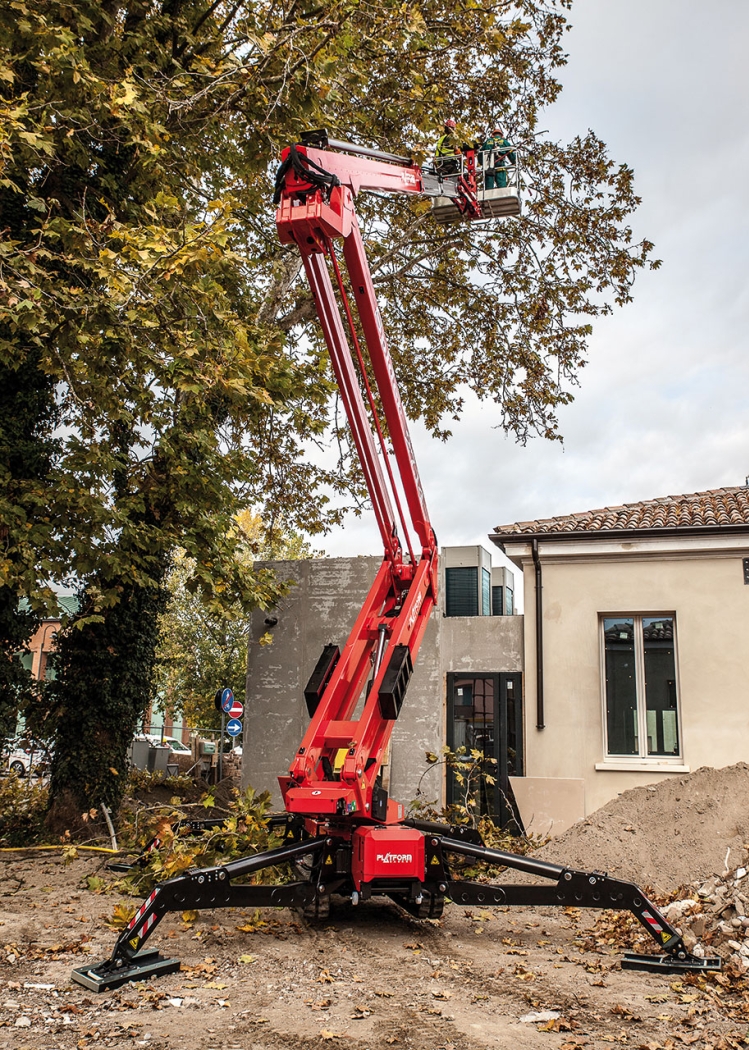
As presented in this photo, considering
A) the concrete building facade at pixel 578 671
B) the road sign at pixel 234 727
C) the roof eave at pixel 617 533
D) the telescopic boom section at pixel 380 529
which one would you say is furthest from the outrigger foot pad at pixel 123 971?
the road sign at pixel 234 727

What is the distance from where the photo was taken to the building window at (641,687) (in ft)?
36.5

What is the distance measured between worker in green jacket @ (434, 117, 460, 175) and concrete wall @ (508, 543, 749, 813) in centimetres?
544

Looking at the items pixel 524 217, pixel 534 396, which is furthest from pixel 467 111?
pixel 534 396

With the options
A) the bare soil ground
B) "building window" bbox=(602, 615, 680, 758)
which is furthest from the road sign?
the bare soil ground

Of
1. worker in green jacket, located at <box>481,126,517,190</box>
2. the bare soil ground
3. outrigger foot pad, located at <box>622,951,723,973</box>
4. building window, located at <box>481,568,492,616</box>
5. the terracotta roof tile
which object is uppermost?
worker in green jacket, located at <box>481,126,517,190</box>

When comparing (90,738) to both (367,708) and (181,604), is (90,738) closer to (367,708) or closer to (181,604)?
(367,708)

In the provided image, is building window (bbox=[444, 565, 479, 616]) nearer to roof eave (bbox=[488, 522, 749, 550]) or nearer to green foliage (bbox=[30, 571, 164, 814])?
roof eave (bbox=[488, 522, 749, 550])

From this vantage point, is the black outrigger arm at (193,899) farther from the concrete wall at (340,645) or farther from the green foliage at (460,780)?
the concrete wall at (340,645)

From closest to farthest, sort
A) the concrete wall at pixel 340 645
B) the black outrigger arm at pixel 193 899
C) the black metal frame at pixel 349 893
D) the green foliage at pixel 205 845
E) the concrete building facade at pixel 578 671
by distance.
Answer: the black outrigger arm at pixel 193 899 → the black metal frame at pixel 349 893 → the green foliage at pixel 205 845 → the concrete building facade at pixel 578 671 → the concrete wall at pixel 340 645

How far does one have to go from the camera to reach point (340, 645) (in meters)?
12.9

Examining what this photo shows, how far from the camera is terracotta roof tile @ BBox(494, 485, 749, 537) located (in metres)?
11.5

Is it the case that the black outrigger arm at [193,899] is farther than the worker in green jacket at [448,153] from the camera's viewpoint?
No

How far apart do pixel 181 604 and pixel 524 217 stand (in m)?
22.1

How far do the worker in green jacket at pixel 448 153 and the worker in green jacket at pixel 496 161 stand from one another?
34 centimetres
